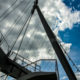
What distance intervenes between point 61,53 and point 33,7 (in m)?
8.64

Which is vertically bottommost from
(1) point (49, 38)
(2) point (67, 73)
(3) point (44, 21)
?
(2) point (67, 73)

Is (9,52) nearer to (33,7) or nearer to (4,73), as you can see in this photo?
(4,73)

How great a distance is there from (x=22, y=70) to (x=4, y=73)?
1613 mm

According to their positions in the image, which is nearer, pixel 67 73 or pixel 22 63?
pixel 67 73

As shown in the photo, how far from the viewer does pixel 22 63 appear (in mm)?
13227

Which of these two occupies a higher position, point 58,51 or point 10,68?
point 10,68

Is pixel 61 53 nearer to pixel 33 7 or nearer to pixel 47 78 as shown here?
pixel 47 78

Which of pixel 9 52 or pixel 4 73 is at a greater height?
pixel 9 52

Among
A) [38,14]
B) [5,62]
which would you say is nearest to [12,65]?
[5,62]

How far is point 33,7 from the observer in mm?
18547

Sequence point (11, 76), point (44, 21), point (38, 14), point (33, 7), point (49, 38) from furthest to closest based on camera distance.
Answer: point (33, 7) < point (38, 14) < point (44, 21) < point (49, 38) < point (11, 76)


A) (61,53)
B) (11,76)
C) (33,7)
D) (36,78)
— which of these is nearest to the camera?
(36,78)

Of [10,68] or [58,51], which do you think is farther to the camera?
[58,51]

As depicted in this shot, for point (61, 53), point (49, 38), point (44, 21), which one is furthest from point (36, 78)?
point (44, 21)
